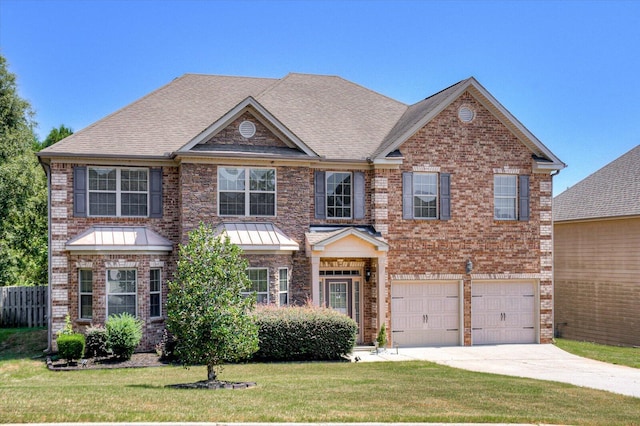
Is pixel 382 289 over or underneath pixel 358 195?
underneath

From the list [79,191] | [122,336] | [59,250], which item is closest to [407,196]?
[122,336]

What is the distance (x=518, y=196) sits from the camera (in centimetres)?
2392

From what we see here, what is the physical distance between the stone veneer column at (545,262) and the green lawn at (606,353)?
78cm

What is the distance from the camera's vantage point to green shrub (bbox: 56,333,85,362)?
733 inches

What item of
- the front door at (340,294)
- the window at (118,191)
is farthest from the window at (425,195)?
the window at (118,191)

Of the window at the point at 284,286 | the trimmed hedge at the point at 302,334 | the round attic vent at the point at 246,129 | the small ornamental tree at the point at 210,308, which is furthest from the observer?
the round attic vent at the point at 246,129

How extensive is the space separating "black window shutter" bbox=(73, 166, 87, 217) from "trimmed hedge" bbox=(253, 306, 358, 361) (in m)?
6.49

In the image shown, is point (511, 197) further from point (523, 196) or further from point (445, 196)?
point (445, 196)

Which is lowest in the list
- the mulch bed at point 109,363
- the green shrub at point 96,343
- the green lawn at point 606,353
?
the green lawn at point 606,353

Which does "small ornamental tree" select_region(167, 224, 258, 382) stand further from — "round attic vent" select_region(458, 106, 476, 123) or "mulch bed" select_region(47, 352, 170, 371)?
"round attic vent" select_region(458, 106, 476, 123)

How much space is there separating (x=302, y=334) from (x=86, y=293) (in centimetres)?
688

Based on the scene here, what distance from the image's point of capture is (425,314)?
23281 mm

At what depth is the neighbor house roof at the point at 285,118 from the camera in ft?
70.6

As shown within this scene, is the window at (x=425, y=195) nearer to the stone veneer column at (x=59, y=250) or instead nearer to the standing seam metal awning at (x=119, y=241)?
the standing seam metal awning at (x=119, y=241)
